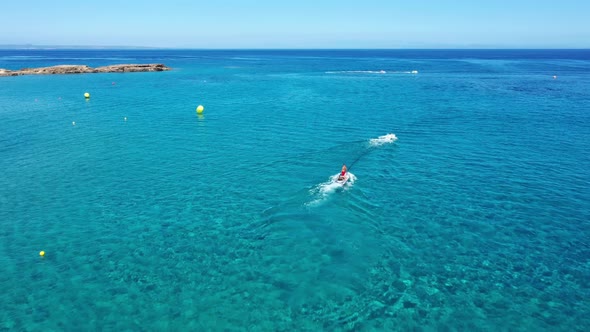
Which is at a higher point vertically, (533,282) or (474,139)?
(474,139)

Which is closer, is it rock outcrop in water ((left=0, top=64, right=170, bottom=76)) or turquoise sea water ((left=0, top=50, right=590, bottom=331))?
turquoise sea water ((left=0, top=50, right=590, bottom=331))

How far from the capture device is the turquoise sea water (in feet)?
67.3

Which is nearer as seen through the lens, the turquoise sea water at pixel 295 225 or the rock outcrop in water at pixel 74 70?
the turquoise sea water at pixel 295 225

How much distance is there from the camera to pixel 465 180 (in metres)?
36.9

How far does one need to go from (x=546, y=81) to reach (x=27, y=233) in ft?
410

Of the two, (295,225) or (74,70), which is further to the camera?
(74,70)

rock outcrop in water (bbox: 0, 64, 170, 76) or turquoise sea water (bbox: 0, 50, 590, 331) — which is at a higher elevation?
rock outcrop in water (bbox: 0, 64, 170, 76)

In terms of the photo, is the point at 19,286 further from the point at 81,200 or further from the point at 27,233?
the point at 81,200

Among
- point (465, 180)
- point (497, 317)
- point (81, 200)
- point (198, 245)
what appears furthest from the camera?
point (465, 180)

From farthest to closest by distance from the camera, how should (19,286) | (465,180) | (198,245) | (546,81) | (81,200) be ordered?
(546,81), (465,180), (81,200), (198,245), (19,286)

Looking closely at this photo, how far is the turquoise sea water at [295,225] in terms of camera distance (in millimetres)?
20516

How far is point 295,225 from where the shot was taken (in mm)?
28703

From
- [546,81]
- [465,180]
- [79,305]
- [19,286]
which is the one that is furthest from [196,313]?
[546,81]

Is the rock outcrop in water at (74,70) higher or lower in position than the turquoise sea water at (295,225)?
higher
